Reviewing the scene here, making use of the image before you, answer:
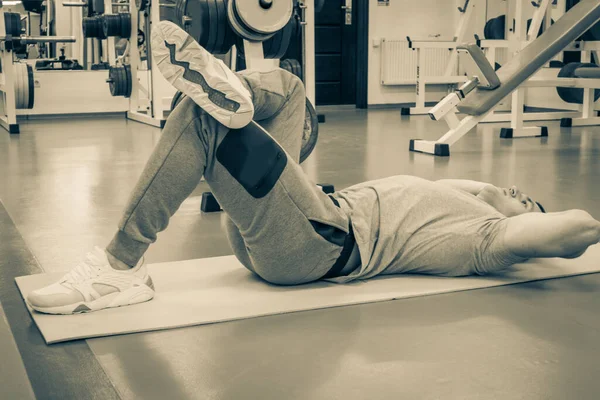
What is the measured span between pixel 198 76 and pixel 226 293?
1.77 feet

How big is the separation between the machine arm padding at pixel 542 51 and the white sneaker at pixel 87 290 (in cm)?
318

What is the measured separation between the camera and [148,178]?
1380mm

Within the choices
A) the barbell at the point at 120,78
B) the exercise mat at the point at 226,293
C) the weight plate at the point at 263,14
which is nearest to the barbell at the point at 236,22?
the weight plate at the point at 263,14

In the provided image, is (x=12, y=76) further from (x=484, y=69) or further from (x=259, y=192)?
(x=259, y=192)

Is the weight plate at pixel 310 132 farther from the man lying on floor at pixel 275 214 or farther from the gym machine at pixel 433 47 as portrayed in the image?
the gym machine at pixel 433 47

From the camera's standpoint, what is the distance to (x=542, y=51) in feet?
13.5

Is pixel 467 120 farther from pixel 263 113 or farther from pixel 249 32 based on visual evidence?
pixel 263 113

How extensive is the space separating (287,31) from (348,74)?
4.86 meters

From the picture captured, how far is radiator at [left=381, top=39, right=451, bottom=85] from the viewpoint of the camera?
851cm

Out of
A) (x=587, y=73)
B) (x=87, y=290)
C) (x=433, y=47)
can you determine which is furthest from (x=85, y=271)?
(x=433, y=47)

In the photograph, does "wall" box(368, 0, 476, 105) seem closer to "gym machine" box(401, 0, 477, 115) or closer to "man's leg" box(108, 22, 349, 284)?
"gym machine" box(401, 0, 477, 115)

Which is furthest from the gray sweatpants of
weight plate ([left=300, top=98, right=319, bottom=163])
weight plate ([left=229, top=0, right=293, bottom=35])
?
A: weight plate ([left=229, top=0, right=293, bottom=35])

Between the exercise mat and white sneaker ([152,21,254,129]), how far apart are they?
0.42 metres

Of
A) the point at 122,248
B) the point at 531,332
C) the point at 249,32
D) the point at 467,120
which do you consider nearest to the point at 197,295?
the point at 122,248
